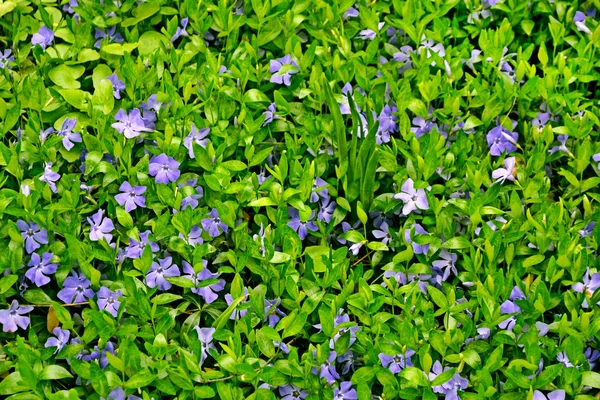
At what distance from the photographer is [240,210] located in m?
2.70

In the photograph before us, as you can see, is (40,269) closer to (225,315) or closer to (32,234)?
(32,234)

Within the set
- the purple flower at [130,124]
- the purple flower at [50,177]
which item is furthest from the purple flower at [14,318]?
the purple flower at [130,124]

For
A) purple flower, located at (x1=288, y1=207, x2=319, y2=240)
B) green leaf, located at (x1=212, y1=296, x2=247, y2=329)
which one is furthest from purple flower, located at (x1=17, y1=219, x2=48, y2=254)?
purple flower, located at (x1=288, y1=207, x2=319, y2=240)

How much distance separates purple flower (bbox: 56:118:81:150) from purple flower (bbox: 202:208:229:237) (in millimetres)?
536

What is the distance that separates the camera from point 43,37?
10.3ft

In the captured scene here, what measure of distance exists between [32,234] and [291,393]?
0.93 m

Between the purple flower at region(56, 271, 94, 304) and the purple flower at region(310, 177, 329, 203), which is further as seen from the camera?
the purple flower at region(310, 177, 329, 203)

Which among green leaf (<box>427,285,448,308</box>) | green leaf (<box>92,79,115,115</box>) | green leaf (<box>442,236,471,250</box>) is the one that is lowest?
green leaf (<box>427,285,448,308</box>)

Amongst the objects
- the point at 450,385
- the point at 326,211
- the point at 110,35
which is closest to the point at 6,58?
the point at 110,35

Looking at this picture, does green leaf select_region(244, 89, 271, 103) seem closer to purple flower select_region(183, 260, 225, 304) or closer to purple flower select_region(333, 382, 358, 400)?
purple flower select_region(183, 260, 225, 304)

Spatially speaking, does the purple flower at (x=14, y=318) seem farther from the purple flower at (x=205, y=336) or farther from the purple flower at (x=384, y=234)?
the purple flower at (x=384, y=234)

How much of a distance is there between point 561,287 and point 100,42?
6.08ft

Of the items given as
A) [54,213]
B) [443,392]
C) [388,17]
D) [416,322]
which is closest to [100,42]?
[54,213]

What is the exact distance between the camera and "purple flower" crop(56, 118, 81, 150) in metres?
2.81
